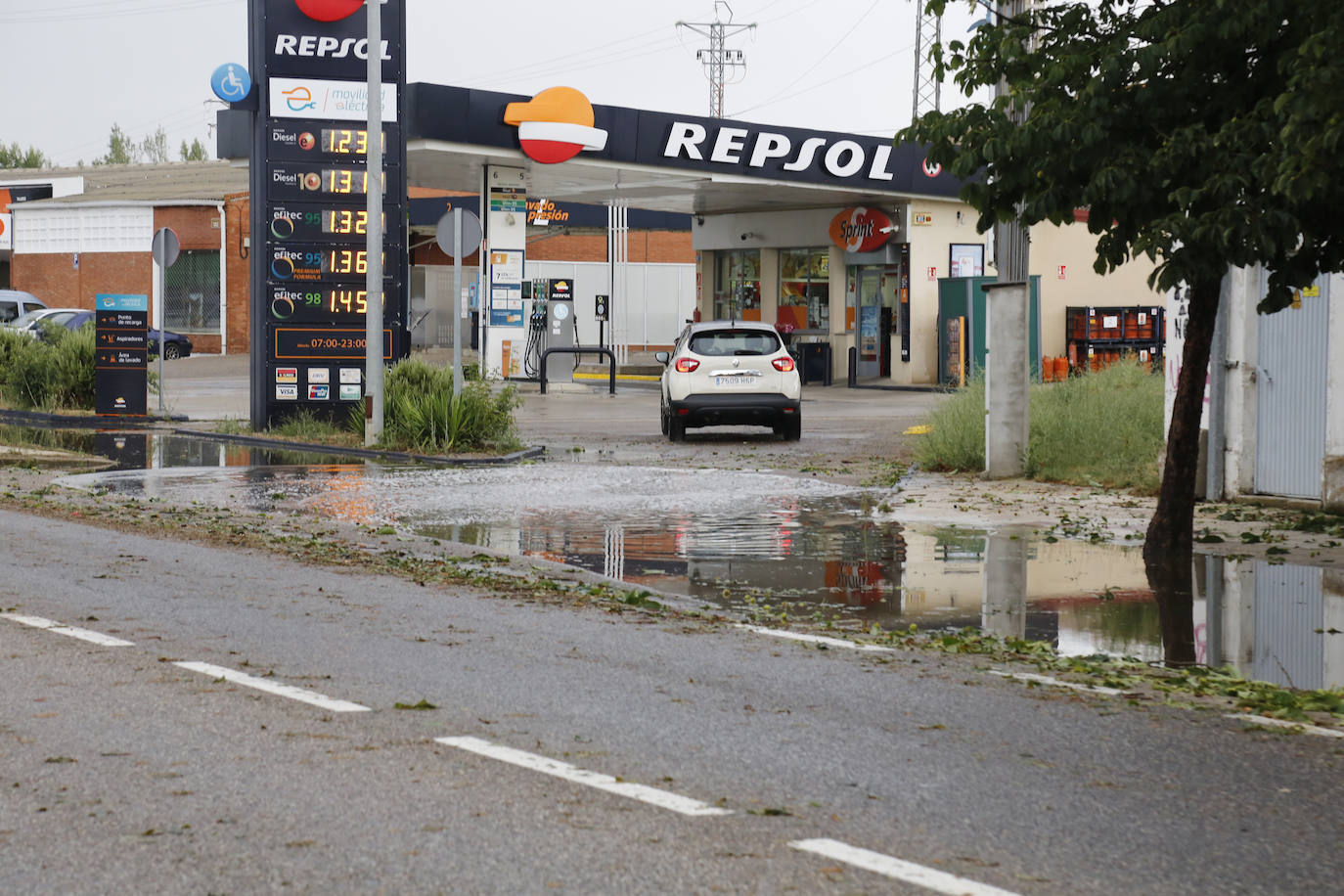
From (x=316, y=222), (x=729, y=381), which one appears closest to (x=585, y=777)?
(x=729, y=381)

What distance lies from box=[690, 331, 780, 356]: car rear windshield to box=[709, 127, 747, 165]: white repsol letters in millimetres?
14663

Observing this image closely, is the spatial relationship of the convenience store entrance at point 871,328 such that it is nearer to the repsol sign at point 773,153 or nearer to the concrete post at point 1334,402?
the repsol sign at point 773,153

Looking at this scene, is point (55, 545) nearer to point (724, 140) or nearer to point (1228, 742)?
point (1228, 742)

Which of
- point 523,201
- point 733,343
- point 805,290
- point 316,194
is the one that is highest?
point 523,201

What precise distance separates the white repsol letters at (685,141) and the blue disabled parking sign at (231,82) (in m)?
14.4

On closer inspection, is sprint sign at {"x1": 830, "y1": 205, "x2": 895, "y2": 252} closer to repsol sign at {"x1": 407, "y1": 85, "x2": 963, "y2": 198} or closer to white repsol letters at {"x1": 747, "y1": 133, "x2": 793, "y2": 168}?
repsol sign at {"x1": 407, "y1": 85, "x2": 963, "y2": 198}

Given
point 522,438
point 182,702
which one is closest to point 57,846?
point 182,702

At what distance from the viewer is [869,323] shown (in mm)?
40719

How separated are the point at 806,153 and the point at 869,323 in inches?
198

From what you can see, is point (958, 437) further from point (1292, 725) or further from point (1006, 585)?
point (1292, 725)

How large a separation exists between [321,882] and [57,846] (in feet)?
2.89

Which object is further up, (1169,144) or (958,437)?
(1169,144)

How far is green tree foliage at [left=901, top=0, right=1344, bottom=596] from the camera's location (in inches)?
376

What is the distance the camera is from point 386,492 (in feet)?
52.7
